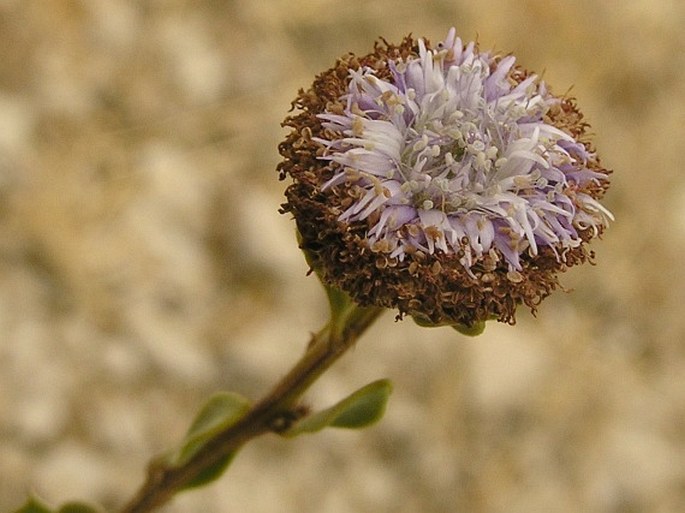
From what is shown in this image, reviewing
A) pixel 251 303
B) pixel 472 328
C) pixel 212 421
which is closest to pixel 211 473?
pixel 212 421

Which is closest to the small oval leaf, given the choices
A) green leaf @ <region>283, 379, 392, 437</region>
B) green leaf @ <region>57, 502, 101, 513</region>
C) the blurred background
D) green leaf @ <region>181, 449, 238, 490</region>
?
green leaf @ <region>283, 379, 392, 437</region>

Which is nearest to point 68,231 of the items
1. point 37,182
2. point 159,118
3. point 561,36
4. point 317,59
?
point 37,182

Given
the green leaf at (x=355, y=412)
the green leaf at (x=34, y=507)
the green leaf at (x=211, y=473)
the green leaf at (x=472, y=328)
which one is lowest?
the green leaf at (x=34, y=507)

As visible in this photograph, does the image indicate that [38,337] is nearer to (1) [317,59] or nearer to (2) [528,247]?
(1) [317,59]

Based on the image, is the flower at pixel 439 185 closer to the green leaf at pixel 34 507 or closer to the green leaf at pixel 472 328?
the green leaf at pixel 472 328

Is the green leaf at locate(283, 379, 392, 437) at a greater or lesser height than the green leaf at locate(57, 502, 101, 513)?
greater

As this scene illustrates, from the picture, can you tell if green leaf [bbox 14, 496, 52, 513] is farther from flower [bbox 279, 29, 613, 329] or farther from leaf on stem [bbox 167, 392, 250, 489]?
flower [bbox 279, 29, 613, 329]

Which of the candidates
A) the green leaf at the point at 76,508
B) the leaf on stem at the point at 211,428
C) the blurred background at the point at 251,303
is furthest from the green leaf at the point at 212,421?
the blurred background at the point at 251,303
